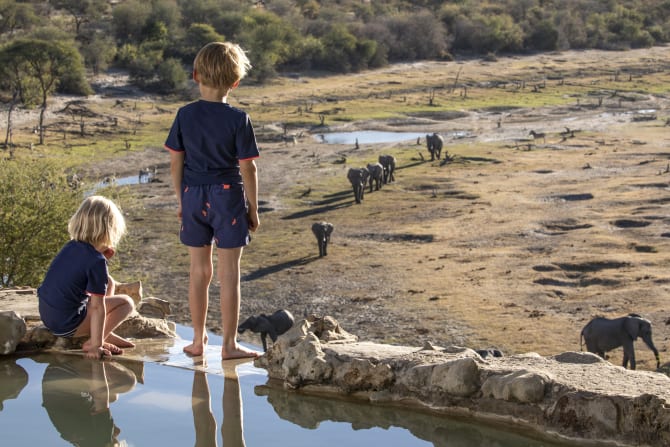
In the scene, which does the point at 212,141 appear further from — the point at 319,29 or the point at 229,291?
the point at 319,29

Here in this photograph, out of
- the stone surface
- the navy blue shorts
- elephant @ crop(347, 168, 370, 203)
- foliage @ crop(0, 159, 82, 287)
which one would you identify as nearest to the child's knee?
the navy blue shorts

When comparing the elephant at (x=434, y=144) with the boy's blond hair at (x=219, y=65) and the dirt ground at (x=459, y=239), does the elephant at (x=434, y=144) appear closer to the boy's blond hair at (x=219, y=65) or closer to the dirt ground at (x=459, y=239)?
the dirt ground at (x=459, y=239)

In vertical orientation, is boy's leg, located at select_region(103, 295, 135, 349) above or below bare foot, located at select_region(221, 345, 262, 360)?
above

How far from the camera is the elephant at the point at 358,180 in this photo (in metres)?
31.5

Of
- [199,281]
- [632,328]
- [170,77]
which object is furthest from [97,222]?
[170,77]

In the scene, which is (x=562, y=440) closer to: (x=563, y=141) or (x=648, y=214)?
(x=648, y=214)

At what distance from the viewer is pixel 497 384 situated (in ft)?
18.6

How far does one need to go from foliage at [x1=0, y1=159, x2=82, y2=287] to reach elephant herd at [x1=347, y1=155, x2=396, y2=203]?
15.8 m

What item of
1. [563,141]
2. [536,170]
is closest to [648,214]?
[536,170]

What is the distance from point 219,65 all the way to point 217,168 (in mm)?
642

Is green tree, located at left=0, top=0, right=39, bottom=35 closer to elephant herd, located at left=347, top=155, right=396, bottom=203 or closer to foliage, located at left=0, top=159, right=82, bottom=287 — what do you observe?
elephant herd, located at left=347, top=155, right=396, bottom=203

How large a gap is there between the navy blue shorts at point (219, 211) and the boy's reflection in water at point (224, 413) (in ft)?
2.68

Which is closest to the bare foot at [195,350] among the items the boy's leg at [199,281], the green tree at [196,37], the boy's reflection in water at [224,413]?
the boy's leg at [199,281]

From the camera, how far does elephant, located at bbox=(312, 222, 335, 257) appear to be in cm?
2525
